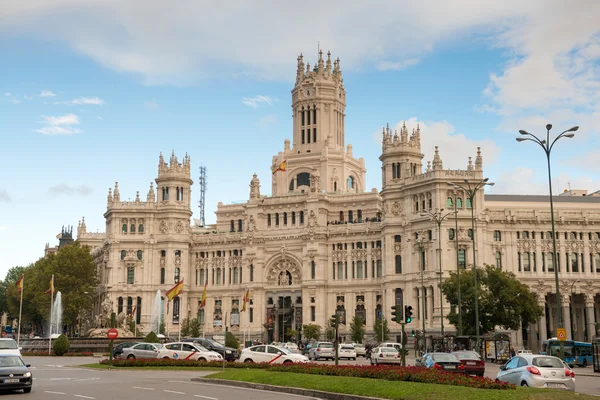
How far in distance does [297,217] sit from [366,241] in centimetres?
1246

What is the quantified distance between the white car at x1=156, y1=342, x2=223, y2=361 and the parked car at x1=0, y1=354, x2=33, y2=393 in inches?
879

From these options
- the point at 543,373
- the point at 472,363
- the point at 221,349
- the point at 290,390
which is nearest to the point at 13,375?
the point at 290,390

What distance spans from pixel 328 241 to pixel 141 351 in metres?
61.9

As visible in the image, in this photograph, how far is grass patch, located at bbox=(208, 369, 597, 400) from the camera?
2475 cm

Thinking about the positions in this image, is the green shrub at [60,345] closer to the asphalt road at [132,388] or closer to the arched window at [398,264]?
Result: the asphalt road at [132,388]

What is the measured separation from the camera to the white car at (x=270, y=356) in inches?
1918

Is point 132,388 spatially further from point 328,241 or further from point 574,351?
point 328,241

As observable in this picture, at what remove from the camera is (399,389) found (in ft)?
89.2

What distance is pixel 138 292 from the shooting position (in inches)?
4688

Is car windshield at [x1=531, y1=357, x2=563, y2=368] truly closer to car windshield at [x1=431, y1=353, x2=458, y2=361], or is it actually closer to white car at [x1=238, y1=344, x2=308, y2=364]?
car windshield at [x1=431, y1=353, x2=458, y2=361]

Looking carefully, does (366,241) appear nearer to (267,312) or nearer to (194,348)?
(267,312)

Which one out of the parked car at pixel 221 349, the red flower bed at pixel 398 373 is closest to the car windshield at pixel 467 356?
the red flower bed at pixel 398 373

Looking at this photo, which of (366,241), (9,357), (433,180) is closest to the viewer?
(9,357)

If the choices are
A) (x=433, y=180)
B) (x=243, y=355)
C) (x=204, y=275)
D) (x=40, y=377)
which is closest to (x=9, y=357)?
(x=40, y=377)
